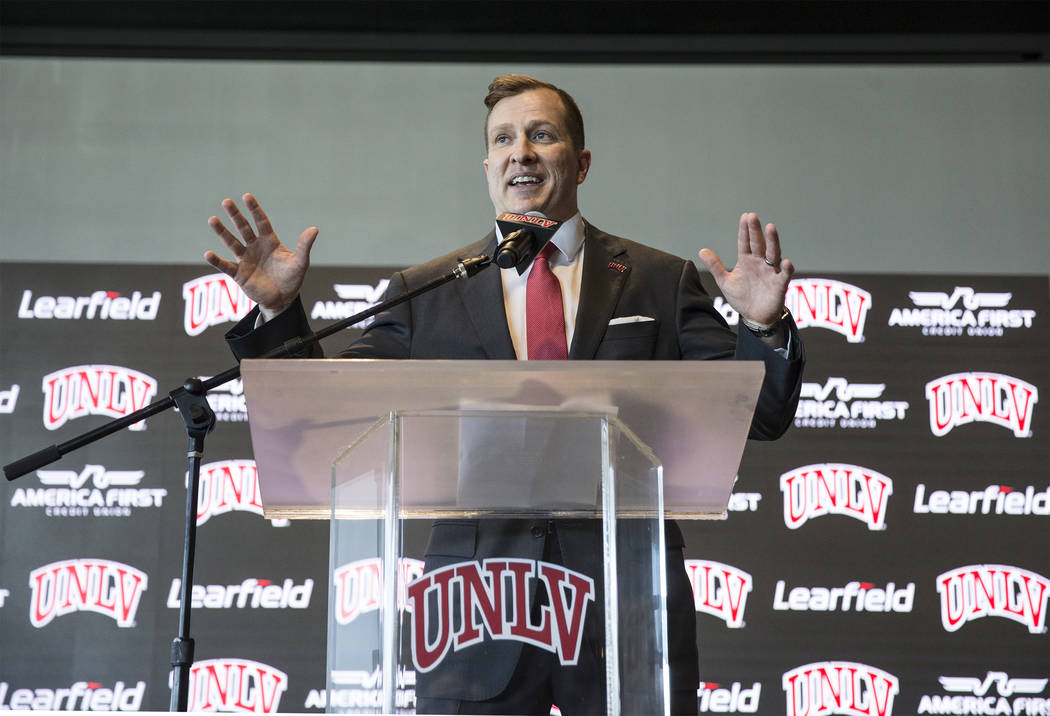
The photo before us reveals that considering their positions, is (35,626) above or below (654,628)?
above

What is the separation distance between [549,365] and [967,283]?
3240 mm

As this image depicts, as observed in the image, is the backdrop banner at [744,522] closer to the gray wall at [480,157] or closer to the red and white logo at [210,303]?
the red and white logo at [210,303]

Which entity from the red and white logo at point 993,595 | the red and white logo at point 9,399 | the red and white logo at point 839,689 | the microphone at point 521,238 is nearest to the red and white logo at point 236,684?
the red and white logo at point 9,399

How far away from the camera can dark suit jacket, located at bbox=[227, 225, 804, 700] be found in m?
1.64

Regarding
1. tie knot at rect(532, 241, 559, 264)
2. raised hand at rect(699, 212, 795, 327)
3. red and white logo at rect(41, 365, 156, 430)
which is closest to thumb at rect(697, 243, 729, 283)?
raised hand at rect(699, 212, 795, 327)

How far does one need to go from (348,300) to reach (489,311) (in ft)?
7.15

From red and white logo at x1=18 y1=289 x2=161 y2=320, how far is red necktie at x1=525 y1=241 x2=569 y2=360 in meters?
2.46

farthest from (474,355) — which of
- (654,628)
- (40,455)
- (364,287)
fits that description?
(364,287)

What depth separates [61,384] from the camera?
13.1 ft

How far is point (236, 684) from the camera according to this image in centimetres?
377

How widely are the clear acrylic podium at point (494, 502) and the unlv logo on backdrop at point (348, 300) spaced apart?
2.75 meters

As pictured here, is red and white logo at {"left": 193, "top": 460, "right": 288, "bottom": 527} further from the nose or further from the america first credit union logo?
the america first credit union logo

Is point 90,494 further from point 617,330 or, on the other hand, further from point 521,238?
point 521,238

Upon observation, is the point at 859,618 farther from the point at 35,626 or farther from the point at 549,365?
the point at 549,365
